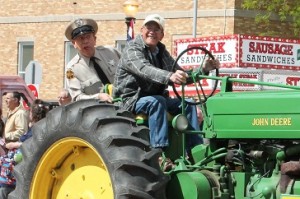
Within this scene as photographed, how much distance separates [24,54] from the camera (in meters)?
39.5

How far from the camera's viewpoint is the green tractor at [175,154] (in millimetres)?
8586

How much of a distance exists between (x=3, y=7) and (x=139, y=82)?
101ft

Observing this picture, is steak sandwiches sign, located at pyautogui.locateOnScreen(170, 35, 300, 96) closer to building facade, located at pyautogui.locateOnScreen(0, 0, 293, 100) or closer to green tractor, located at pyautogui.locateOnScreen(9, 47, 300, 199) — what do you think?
building facade, located at pyautogui.locateOnScreen(0, 0, 293, 100)

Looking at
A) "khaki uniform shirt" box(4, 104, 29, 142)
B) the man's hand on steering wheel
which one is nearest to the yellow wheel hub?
the man's hand on steering wheel

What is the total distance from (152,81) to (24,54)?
3056 cm

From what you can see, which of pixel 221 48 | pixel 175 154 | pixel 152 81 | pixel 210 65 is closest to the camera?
pixel 152 81

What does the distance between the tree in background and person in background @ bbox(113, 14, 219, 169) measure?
22166 mm

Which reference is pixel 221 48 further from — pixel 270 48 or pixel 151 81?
pixel 151 81

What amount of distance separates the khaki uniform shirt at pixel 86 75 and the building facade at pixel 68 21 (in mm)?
21191

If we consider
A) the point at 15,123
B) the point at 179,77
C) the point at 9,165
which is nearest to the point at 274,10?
the point at 15,123

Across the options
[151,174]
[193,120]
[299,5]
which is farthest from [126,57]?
[299,5]

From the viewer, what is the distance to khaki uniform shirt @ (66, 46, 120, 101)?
10.5 metres

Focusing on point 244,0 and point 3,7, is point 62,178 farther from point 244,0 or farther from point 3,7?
point 3,7

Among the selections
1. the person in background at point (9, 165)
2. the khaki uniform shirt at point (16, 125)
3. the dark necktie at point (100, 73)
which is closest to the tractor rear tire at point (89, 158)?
the dark necktie at point (100, 73)
